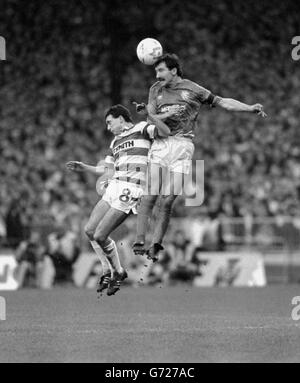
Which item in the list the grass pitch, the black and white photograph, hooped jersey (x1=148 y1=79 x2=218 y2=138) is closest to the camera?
the grass pitch

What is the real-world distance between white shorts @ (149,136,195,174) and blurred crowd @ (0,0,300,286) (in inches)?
445

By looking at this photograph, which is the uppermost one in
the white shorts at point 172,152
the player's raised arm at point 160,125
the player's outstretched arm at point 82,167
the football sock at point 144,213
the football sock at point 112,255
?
the player's raised arm at point 160,125

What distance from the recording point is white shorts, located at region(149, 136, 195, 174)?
41.7 feet

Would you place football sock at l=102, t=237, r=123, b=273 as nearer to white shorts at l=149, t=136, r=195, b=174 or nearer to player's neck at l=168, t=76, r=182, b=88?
white shorts at l=149, t=136, r=195, b=174

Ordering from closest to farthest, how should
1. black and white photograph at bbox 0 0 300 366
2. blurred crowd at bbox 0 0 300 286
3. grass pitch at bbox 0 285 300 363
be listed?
grass pitch at bbox 0 285 300 363 → black and white photograph at bbox 0 0 300 366 → blurred crowd at bbox 0 0 300 286

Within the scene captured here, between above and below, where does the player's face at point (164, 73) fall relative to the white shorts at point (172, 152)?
above

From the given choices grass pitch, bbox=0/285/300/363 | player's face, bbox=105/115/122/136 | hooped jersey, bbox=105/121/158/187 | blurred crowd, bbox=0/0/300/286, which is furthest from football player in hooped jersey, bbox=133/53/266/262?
blurred crowd, bbox=0/0/300/286

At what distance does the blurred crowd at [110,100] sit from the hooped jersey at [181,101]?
11.4 metres

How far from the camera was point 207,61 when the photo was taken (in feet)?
113

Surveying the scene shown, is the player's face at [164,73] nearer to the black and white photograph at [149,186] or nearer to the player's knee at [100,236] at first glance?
the black and white photograph at [149,186]

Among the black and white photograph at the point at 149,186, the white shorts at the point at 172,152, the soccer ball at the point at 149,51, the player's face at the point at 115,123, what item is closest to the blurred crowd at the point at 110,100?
the black and white photograph at the point at 149,186

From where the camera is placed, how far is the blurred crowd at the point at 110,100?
2698 cm

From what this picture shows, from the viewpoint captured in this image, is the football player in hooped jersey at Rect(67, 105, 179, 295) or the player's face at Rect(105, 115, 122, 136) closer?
the football player in hooped jersey at Rect(67, 105, 179, 295)

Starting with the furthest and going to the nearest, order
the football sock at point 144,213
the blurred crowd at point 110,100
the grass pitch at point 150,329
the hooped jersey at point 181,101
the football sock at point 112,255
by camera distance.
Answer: the blurred crowd at point 110,100 < the football sock at point 112,255 < the hooped jersey at point 181,101 < the football sock at point 144,213 < the grass pitch at point 150,329
